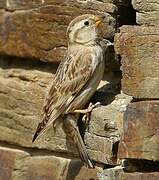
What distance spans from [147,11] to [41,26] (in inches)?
32.9

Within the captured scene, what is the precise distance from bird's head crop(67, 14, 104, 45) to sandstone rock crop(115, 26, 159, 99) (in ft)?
1.31

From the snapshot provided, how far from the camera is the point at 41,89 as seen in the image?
17.1ft

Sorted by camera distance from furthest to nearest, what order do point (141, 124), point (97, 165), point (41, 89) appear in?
1. point (41, 89)
2. point (97, 165)
3. point (141, 124)

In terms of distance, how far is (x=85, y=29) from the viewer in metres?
5.20

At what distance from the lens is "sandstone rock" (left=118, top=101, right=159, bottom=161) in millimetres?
4336

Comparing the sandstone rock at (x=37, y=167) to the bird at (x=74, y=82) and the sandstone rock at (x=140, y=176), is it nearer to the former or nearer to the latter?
the bird at (x=74, y=82)

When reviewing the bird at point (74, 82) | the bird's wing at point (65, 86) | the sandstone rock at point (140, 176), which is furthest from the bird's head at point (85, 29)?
the sandstone rock at point (140, 176)

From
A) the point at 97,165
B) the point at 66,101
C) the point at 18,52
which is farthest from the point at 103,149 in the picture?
the point at 18,52

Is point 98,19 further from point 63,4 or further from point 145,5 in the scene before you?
point 145,5

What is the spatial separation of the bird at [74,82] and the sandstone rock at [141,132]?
1.43 feet

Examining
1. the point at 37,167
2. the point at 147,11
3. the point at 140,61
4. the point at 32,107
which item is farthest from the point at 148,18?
the point at 37,167

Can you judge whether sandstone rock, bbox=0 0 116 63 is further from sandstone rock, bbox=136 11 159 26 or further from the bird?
sandstone rock, bbox=136 11 159 26

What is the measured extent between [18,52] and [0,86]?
0.27 meters

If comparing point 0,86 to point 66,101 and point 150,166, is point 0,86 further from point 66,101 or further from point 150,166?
point 150,166
